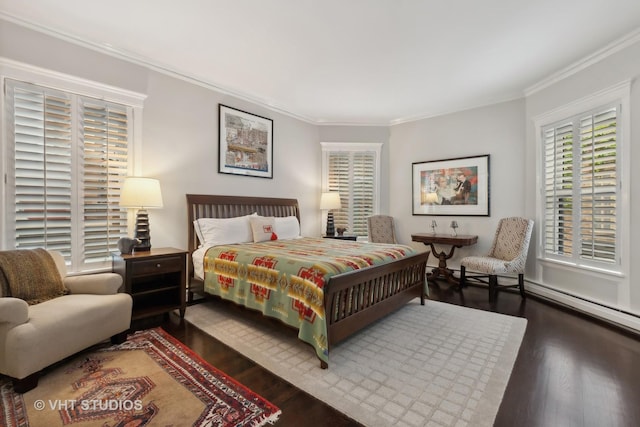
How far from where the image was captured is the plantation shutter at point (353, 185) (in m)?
5.79

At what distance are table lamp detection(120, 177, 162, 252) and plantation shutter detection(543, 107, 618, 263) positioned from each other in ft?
16.2

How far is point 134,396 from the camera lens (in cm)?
184

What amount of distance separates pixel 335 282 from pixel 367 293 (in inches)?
24.5

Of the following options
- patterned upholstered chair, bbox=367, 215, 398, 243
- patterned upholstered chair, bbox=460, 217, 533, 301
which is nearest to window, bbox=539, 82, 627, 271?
patterned upholstered chair, bbox=460, 217, 533, 301

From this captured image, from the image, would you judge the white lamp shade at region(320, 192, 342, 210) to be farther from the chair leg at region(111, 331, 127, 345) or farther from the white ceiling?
the chair leg at region(111, 331, 127, 345)

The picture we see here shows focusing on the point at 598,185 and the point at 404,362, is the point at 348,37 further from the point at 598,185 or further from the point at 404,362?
the point at 598,185

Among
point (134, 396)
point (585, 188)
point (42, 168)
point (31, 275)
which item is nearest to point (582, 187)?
point (585, 188)

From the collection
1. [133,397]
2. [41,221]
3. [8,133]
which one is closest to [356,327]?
[133,397]

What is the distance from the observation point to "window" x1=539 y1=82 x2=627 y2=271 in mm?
3168

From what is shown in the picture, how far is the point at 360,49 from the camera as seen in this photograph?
3.24 meters

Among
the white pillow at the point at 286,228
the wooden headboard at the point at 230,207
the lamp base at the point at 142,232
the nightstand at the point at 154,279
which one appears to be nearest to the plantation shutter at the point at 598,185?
the white pillow at the point at 286,228

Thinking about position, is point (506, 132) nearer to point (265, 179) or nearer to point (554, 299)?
point (554, 299)

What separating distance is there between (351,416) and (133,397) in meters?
1.36

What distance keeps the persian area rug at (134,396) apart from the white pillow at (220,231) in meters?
1.54
